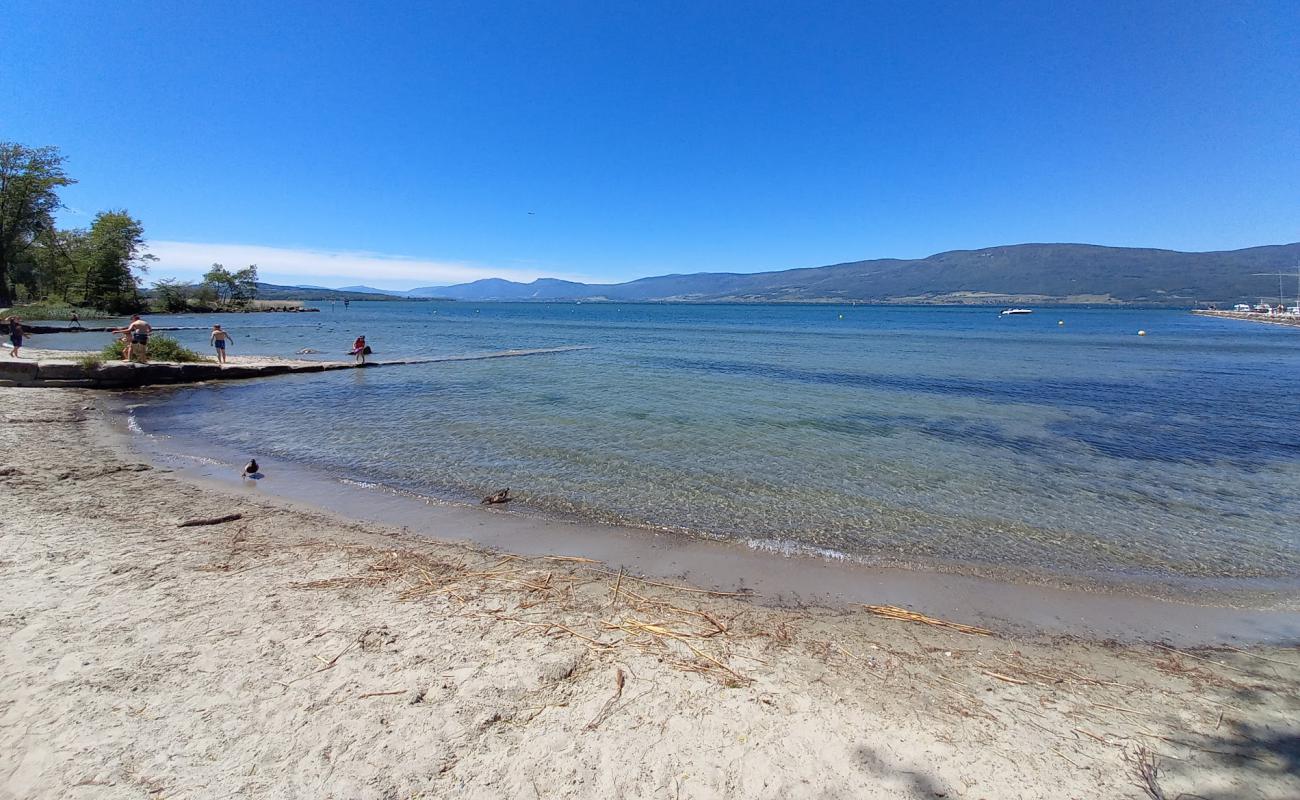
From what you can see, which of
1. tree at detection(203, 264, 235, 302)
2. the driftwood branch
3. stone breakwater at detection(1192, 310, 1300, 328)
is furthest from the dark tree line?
stone breakwater at detection(1192, 310, 1300, 328)

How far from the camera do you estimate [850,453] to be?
11.6 metres

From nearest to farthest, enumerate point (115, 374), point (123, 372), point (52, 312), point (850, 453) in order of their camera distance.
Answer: point (850, 453) < point (115, 374) < point (123, 372) < point (52, 312)

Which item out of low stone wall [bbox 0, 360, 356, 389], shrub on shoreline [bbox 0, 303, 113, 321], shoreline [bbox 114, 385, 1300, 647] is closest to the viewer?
shoreline [bbox 114, 385, 1300, 647]

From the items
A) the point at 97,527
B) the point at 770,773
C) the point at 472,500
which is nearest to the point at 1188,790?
the point at 770,773

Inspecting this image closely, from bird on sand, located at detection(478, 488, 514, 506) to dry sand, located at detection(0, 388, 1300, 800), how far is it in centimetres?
244

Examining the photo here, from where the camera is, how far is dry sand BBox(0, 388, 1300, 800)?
306 centimetres

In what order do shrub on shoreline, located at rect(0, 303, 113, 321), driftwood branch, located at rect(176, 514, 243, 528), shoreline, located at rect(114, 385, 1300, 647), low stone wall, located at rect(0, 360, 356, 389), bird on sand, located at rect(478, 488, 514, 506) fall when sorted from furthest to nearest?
shrub on shoreline, located at rect(0, 303, 113, 321) < low stone wall, located at rect(0, 360, 356, 389) < bird on sand, located at rect(478, 488, 514, 506) < driftwood branch, located at rect(176, 514, 243, 528) < shoreline, located at rect(114, 385, 1300, 647)

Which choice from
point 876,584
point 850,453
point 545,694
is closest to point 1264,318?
point 850,453

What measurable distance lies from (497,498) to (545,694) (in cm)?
502

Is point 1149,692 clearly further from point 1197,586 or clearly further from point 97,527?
point 97,527

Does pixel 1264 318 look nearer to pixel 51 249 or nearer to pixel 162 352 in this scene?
pixel 162 352

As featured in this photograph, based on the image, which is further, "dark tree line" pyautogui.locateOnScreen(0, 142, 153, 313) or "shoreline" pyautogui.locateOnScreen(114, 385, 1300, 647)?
"dark tree line" pyautogui.locateOnScreen(0, 142, 153, 313)

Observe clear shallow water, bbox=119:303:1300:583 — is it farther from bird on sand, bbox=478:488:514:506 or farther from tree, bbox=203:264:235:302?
tree, bbox=203:264:235:302

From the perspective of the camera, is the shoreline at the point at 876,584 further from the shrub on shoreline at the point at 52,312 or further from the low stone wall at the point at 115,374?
the shrub on shoreline at the point at 52,312
